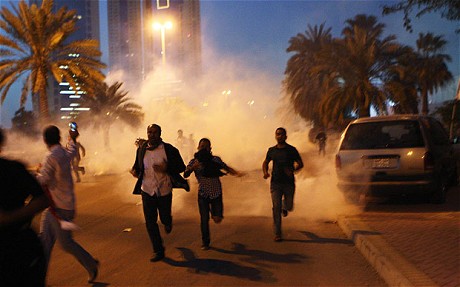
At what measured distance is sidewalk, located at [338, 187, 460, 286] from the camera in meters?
→ 5.02

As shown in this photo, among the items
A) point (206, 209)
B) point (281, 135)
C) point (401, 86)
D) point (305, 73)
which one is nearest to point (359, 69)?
point (401, 86)

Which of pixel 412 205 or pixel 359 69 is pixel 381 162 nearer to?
pixel 412 205

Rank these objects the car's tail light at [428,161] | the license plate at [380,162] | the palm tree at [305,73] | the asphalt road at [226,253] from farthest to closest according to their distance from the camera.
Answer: the palm tree at [305,73] < the license plate at [380,162] < the car's tail light at [428,161] < the asphalt road at [226,253]

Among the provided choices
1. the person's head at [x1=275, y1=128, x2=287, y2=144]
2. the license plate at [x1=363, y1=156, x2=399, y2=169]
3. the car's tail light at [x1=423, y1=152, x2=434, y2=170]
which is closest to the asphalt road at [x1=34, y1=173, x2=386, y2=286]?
the license plate at [x1=363, y1=156, x2=399, y2=169]

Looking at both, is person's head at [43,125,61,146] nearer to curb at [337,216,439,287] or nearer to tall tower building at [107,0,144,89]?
curb at [337,216,439,287]

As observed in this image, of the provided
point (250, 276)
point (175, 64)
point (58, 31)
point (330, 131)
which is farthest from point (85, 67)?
point (175, 64)

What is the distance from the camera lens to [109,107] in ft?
129

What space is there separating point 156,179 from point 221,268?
1364 millimetres

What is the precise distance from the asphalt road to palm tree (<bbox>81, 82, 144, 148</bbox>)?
29144mm

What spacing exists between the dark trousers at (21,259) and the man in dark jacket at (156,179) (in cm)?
338

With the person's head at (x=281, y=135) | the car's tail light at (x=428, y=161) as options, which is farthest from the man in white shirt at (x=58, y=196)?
the car's tail light at (x=428, y=161)

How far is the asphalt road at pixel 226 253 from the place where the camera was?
541 centimetres

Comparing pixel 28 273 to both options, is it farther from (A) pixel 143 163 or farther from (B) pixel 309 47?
(B) pixel 309 47

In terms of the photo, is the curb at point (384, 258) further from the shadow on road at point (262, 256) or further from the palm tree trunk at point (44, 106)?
the palm tree trunk at point (44, 106)
